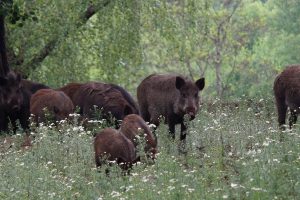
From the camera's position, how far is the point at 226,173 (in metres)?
10.6

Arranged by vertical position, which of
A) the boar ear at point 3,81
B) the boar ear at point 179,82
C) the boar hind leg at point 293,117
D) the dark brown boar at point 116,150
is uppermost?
the boar ear at point 179,82

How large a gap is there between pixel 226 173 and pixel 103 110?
658cm

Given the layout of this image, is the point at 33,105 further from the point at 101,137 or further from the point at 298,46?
the point at 298,46

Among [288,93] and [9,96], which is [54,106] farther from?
[288,93]

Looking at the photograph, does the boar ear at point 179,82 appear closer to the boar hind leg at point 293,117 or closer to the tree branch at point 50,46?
the boar hind leg at point 293,117

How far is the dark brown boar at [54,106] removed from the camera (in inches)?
656

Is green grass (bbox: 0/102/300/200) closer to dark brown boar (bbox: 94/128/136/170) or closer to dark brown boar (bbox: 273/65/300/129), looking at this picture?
dark brown boar (bbox: 94/128/136/170)

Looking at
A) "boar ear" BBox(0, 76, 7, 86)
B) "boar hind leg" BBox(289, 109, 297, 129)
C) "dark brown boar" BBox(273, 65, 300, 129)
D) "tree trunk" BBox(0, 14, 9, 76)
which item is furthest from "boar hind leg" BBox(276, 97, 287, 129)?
"tree trunk" BBox(0, 14, 9, 76)

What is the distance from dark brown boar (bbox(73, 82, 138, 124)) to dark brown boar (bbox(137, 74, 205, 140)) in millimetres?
317

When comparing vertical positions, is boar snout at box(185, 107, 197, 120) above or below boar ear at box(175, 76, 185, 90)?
below

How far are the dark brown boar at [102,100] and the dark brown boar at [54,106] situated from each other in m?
0.59

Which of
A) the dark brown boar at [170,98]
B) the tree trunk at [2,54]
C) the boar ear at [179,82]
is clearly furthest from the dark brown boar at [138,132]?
the tree trunk at [2,54]

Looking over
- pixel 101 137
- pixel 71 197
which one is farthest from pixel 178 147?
pixel 71 197

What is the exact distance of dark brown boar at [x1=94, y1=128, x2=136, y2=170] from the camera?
37.9 ft
